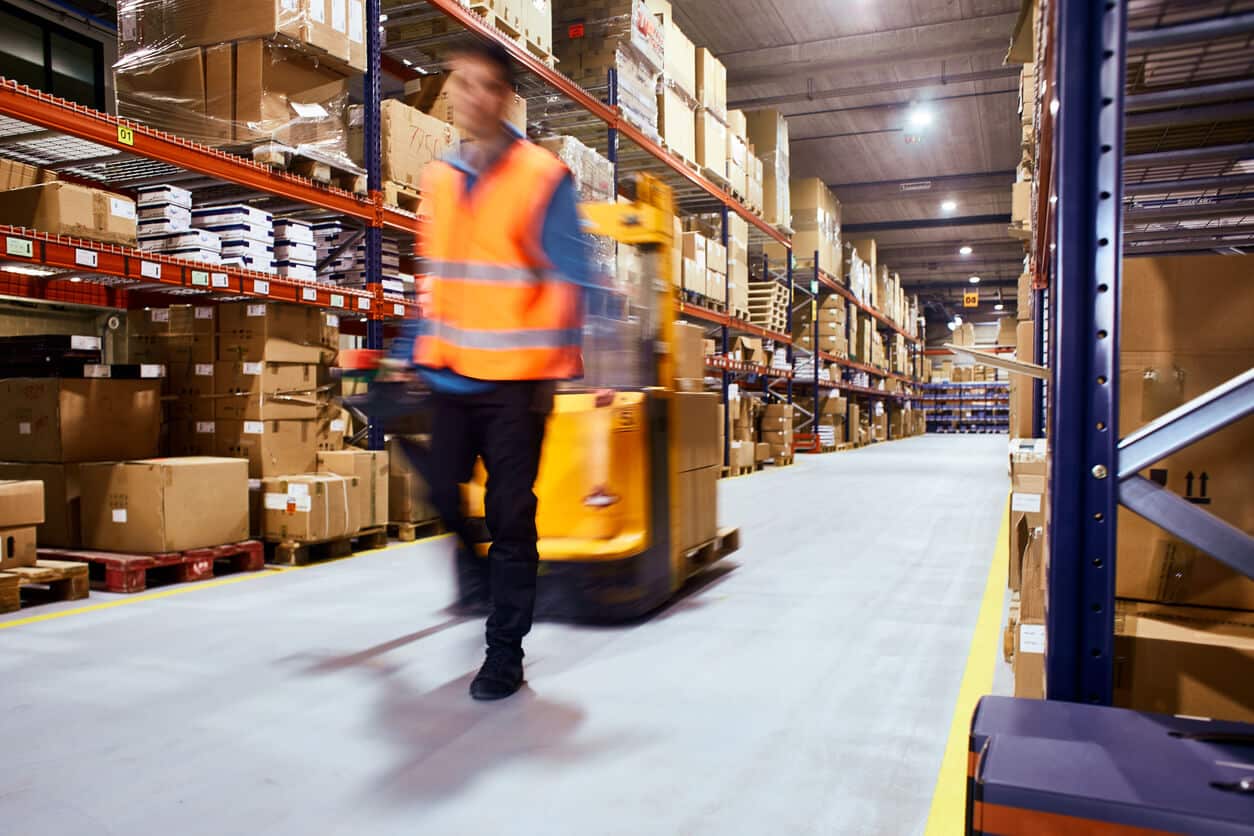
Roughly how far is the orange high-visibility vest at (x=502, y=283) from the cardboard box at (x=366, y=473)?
10.4 ft

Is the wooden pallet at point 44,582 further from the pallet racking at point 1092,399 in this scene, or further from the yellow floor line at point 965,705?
the pallet racking at point 1092,399

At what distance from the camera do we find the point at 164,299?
583 cm

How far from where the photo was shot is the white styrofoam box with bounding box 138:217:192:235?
202 inches

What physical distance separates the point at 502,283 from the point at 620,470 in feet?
3.98

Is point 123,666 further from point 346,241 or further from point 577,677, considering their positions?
point 346,241

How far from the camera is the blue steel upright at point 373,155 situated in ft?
19.5

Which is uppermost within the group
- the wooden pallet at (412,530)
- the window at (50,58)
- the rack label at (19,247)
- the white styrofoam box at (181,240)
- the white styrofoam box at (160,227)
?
the window at (50,58)

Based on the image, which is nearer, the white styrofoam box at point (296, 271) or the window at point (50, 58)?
the white styrofoam box at point (296, 271)

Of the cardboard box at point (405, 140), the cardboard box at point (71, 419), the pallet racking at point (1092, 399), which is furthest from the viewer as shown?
the cardboard box at point (405, 140)

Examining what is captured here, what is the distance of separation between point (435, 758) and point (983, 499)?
7.67 m

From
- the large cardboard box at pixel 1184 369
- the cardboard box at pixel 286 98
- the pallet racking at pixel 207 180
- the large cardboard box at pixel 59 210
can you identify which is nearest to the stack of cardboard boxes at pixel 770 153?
the pallet racking at pixel 207 180

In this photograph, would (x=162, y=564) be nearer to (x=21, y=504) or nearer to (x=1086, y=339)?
(x=21, y=504)

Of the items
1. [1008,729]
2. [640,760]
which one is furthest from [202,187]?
[1008,729]

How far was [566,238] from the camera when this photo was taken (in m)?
2.80
